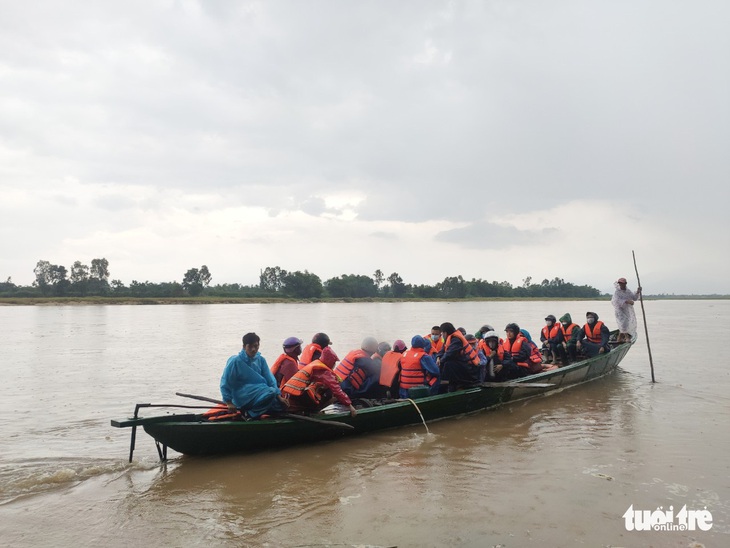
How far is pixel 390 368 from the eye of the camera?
27.2 ft

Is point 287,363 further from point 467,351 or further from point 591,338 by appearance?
point 591,338

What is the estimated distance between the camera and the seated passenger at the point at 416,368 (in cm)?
814

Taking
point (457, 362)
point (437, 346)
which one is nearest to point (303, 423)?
point (457, 362)

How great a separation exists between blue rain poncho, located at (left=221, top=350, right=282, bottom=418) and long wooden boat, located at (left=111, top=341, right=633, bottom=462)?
0.20 metres

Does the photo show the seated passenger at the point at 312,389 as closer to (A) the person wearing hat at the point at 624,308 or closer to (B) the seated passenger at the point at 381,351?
(B) the seated passenger at the point at 381,351

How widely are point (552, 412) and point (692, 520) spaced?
179 inches

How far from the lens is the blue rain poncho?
6.21 metres

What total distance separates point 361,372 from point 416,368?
0.87 metres

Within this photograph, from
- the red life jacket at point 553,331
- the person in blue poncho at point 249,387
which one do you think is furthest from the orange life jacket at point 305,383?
the red life jacket at point 553,331

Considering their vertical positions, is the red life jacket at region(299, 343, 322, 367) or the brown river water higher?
the red life jacket at region(299, 343, 322, 367)

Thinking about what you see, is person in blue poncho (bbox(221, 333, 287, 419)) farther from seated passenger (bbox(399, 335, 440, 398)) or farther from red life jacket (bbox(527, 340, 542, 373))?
red life jacket (bbox(527, 340, 542, 373))

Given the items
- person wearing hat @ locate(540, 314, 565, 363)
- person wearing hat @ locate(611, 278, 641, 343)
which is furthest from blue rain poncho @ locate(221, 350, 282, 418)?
person wearing hat @ locate(611, 278, 641, 343)

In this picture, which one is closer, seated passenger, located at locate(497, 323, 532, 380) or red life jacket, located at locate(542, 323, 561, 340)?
seated passenger, located at locate(497, 323, 532, 380)

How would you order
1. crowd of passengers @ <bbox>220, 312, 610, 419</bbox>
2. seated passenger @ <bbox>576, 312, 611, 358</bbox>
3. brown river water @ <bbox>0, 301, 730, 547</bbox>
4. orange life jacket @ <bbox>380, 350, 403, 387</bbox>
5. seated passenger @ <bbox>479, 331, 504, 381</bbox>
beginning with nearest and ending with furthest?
brown river water @ <bbox>0, 301, 730, 547</bbox> → crowd of passengers @ <bbox>220, 312, 610, 419</bbox> → orange life jacket @ <bbox>380, 350, 403, 387</bbox> → seated passenger @ <bbox>479, 331, 504, 381</bbox> → seated passenger @ <bbox>576, 312, 611, 358</bbox>
